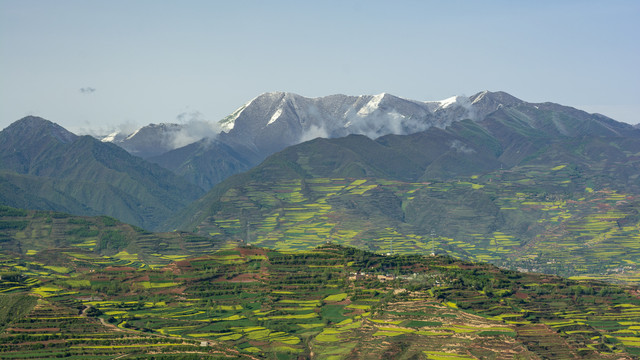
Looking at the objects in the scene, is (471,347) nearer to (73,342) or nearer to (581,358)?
(581,358)

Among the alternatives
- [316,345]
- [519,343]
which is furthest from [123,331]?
[519,343]

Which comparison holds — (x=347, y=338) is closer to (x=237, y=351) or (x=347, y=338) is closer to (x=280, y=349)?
(x=280, y=349)

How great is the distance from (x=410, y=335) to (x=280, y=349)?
1178 inches

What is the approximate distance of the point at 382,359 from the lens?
17438 centimetres

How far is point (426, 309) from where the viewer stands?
198m

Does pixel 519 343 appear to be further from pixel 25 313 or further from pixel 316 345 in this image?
pixel 25 313

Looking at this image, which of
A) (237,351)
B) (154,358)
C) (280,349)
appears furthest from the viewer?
(280,349)

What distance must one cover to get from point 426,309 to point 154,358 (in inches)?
2655

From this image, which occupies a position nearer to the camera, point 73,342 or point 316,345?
point 73,342

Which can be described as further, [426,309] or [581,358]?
[426,309]

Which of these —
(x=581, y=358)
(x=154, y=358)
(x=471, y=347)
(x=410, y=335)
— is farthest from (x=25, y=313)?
(x=581, y=358)

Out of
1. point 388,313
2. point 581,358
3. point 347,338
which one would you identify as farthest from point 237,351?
point 581,358

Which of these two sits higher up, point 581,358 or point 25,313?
point 25,313

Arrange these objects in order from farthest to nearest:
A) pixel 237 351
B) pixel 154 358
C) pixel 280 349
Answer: pixel 280 349
pixel 237 351
pixel 154 358
